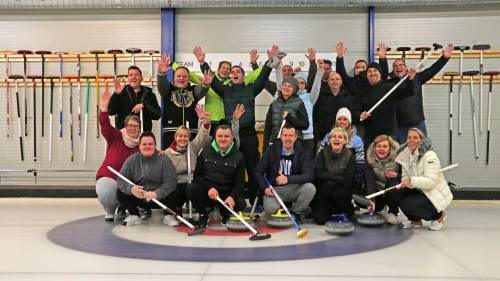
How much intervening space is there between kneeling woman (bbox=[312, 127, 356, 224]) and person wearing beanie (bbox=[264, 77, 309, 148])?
1.51ft

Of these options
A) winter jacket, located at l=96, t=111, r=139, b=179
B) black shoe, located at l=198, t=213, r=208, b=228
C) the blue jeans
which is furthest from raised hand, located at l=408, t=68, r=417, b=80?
winter jacket, located at l=96, t=111, r=139, b=179

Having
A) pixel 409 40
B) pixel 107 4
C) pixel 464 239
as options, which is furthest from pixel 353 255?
pixel 107 4

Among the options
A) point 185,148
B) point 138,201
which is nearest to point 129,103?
point 185,148

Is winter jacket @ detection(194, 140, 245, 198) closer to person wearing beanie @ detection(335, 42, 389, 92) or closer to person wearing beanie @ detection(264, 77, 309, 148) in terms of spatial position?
person wearing beanie @ detection(264, 77, 309, 148)

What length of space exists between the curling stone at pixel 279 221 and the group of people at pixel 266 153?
201 millimetres

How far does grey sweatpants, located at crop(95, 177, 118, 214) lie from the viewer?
4.80 m

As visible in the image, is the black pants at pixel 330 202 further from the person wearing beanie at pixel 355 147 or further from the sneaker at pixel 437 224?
the sneaker at pixel 437 224

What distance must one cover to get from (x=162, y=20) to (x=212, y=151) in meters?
3.66

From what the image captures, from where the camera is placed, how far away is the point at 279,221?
442cm

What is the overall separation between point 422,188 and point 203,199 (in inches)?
86.7

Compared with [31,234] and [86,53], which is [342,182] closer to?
[31,234]

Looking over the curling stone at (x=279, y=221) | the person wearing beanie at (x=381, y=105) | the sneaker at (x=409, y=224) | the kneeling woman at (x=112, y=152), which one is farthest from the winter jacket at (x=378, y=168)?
the kneeling woman at (x=112, y=152)

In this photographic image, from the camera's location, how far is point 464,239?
4023 millimetres

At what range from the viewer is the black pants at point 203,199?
14.9 ft
